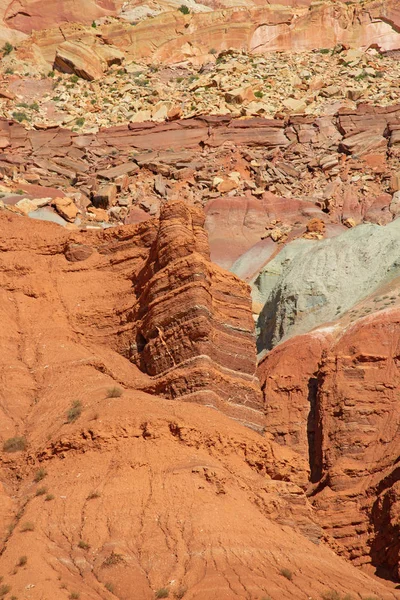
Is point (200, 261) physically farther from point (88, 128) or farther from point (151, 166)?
point (88, 128)

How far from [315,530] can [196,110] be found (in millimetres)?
53066

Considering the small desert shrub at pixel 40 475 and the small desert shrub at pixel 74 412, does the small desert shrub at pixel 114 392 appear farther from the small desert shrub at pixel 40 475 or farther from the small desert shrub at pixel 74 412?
the small desert shrub at pixel 40 475

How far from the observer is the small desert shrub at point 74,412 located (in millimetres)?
22452

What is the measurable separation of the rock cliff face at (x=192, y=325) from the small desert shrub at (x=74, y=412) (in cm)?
287

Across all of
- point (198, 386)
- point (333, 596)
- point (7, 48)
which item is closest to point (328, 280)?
point (198, 386)

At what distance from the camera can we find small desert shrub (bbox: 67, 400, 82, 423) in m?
22.5

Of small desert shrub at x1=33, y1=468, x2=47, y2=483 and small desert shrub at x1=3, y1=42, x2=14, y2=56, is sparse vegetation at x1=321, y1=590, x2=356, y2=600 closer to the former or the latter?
small desert shrub at x1=33, y1=468, x2=47, y2=483

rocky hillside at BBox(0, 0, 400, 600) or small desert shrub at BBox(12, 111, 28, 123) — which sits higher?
small desert shrub at BBox(12, 111, 28, 123)

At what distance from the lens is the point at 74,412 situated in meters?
22.6

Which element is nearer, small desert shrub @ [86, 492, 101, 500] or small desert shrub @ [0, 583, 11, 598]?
small desert shrub @ [0, 583, 11, 598]

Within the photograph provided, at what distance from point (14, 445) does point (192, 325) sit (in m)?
5.91

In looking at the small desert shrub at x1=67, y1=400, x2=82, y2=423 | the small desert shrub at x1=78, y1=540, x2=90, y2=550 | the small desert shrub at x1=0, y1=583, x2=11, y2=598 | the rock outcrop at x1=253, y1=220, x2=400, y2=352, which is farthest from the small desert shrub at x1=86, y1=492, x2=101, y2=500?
the rock outcrop at x1=253, y1=220, x2=400, y2=352

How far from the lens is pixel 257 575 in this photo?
17.6 metres

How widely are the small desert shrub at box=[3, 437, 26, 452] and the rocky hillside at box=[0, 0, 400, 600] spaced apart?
0.10ft
